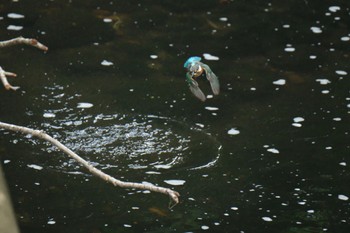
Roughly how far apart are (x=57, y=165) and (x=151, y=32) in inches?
101

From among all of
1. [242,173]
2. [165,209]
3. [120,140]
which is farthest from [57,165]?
[242,173]

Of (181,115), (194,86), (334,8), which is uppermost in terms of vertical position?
(194,86)

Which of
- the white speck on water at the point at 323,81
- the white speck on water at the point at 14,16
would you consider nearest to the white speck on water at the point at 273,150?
the white speck on water at the point at 323,81

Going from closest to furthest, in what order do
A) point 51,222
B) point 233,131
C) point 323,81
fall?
point 51,222 → point 233,131 → point 323,81

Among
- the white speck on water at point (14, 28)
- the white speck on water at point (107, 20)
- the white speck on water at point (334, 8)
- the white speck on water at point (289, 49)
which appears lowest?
the white speck on water at point (107, 20)

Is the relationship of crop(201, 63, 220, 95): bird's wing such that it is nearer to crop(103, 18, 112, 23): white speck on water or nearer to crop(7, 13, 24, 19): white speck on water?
crop(103, 18, 112, 23): white speck on water

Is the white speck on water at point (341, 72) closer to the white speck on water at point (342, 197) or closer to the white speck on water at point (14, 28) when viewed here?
the white speck on water at point (342, 197)

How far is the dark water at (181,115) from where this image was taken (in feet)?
15.2

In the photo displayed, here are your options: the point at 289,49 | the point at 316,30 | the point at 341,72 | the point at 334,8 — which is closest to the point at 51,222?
the point at 341,72

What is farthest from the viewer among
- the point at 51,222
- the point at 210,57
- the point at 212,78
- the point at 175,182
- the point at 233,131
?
the point at 210,57

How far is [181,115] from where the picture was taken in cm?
592

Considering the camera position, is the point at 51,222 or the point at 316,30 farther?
the point at 316,30

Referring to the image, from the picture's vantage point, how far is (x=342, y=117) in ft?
19.3

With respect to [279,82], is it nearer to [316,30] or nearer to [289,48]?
[289,48]
